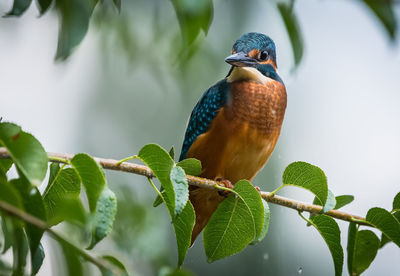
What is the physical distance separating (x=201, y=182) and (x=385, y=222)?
0.77 feet

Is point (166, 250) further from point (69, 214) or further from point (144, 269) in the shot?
point (69, 214)

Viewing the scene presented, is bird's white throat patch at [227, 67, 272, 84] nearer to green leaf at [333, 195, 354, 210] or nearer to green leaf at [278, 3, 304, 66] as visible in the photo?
green leaf at [333, 195, 354, 210]

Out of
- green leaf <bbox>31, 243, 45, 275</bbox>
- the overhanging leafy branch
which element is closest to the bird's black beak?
the overhanging leafy branch

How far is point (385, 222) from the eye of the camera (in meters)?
0.67

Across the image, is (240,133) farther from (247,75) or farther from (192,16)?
(192,16)

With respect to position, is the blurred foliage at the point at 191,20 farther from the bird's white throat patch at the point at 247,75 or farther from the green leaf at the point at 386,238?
the bird's white throat patch at the point at 247,75

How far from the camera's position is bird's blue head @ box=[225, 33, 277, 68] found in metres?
0.86

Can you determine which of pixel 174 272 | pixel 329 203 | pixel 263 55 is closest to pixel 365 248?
pixel 329 203

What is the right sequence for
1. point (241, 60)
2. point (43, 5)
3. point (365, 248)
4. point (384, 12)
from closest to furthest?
point (384, 12) < point (43, 5) < point (365, 248) < point (241, 60)

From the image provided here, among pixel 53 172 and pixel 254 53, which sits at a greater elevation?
pixel 254 53

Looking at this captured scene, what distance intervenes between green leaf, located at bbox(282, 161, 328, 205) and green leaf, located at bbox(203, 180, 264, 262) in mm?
66

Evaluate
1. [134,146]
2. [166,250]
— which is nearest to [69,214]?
[166,250]

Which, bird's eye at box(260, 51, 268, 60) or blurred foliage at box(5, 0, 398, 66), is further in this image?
bird's eye at box(260, 51, 268, 60)

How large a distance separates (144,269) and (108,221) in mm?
1152
